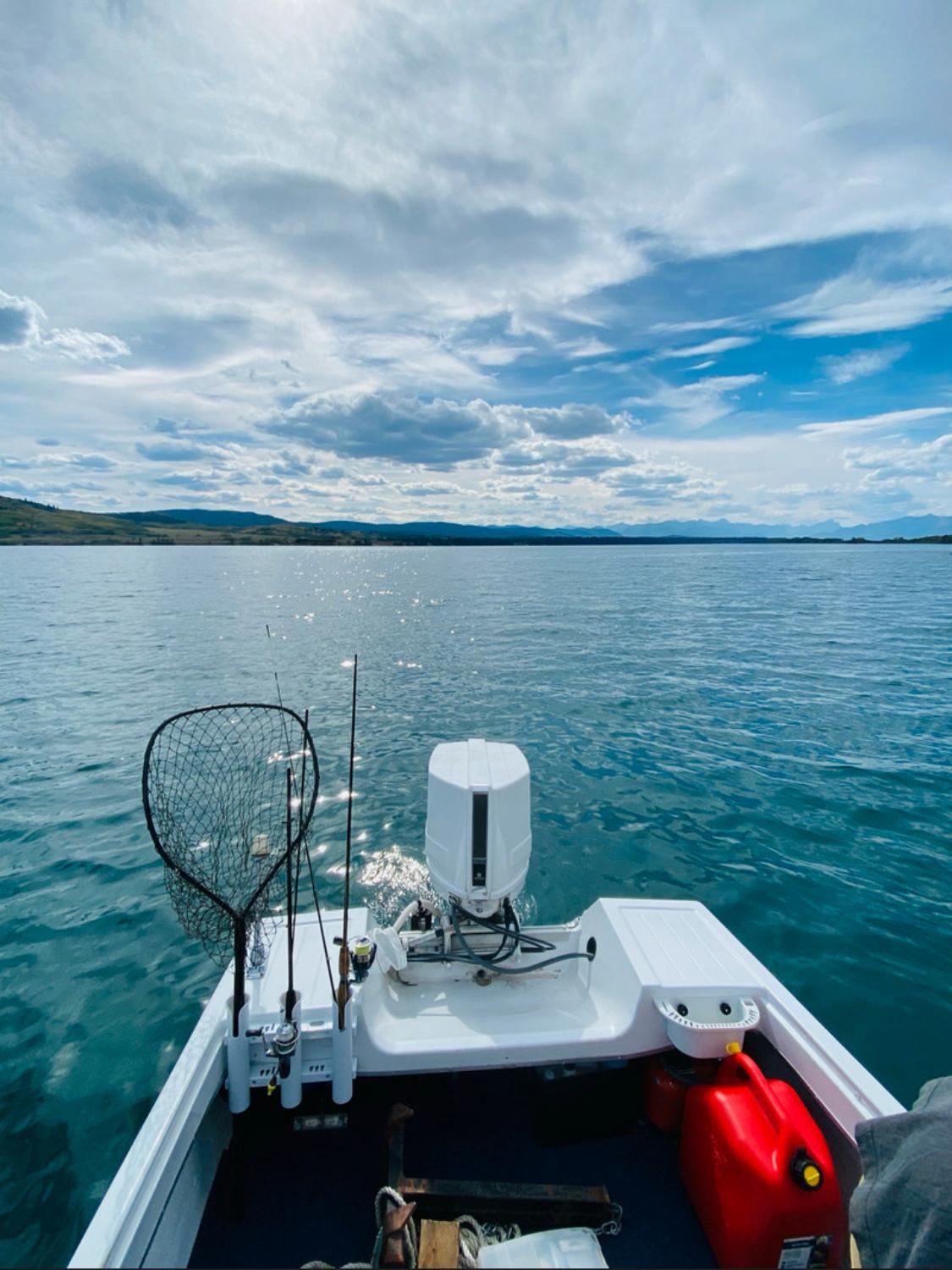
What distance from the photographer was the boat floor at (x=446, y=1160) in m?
3.76

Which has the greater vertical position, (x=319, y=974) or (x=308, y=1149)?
(x=319, y=974)

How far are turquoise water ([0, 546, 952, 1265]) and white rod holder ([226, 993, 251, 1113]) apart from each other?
252cm

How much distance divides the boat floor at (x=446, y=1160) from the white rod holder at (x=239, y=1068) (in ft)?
1.20

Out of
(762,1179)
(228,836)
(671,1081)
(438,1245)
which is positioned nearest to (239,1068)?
(438,1245)

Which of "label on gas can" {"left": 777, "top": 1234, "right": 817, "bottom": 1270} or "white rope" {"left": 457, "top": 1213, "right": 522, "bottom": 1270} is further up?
"label on gas can" {"left": 777, "top": 1234, "right": 817, "bottom": 1270}

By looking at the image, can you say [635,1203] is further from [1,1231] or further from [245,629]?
[245,629]

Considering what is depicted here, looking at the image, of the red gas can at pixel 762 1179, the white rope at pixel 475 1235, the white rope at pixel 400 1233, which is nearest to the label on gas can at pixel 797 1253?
the red gas can at pixel 762 1179

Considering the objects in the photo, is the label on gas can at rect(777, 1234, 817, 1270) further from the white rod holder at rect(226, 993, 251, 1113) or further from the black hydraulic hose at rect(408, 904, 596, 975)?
the white rod holder at rect(226, 993, 251, 1113)

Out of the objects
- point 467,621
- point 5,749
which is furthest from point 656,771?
point 467,621

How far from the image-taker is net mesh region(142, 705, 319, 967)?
3.93 m

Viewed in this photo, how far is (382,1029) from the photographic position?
4.26 m

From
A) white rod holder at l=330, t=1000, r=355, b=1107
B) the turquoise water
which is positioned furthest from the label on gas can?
the turquoise water

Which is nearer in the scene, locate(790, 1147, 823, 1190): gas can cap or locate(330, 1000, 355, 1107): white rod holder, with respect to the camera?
locate(790, 1147, 823, 1190): gas can cap

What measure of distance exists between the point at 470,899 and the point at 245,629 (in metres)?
32.8
